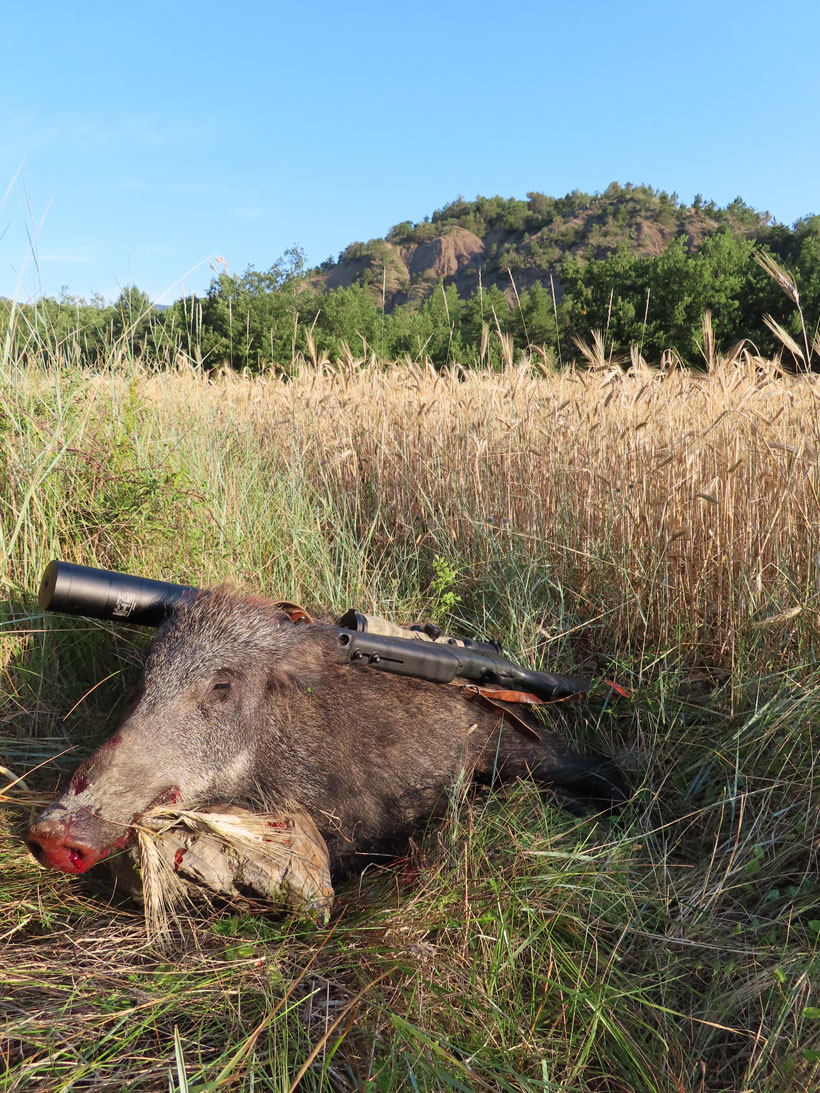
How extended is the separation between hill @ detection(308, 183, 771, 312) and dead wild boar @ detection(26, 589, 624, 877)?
93.0 feet

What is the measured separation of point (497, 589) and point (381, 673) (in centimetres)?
130

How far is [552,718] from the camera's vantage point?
137 inches

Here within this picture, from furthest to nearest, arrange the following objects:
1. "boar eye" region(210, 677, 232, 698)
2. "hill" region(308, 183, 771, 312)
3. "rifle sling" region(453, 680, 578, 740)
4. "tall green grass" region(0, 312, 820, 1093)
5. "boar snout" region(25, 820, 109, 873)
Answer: "hill" region(308, 183, 771, 312)
"rifle sling" region(453, 680, 578, 740)
"boar eye" region(210, 677, 232, 698)
"boar snout" region(25, 820, 109, 873)
"tall green grass" region(0, 312, 820, 1093)

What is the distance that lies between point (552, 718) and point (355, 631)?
123 centimetres

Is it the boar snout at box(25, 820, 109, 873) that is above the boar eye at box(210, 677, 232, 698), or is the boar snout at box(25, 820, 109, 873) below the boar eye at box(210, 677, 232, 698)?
below

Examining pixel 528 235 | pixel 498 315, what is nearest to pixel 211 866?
pixel 498 315

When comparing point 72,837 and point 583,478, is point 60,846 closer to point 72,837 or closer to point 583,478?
point 72,837

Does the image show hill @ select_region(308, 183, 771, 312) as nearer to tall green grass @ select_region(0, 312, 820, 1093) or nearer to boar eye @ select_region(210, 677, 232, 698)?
tall green grass @ select_region(0, 312, 820, 1093)

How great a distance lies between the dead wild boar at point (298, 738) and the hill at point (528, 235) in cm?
2835

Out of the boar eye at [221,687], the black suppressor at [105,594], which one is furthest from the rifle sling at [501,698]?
the black suppressor at [105,594]

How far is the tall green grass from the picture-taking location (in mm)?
1845

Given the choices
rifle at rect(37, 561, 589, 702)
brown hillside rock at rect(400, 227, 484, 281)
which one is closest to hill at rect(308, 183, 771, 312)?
brown hillside rock at rect(400, 227, 484, 281)

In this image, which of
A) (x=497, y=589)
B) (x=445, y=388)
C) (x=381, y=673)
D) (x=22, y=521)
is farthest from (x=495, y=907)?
(x=445, y=388)

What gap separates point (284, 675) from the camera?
2.81m
